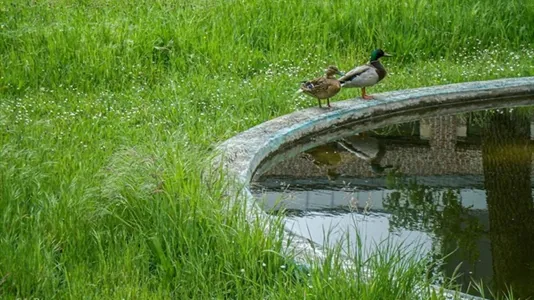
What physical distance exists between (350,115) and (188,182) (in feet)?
8.39

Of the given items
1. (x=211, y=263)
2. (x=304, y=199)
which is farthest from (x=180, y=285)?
(x=304, y=199)

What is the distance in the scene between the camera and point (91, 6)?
38.2 feet

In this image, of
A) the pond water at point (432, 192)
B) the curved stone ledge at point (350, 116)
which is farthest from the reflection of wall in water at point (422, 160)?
the curved stone ledge at point (350, 116)

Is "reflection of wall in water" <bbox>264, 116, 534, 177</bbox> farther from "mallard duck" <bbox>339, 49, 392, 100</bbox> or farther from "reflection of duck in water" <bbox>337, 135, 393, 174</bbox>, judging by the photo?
"mallard duck" <bbox>339, 49, 392, 100</bbox>

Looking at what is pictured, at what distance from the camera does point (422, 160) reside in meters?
7.14

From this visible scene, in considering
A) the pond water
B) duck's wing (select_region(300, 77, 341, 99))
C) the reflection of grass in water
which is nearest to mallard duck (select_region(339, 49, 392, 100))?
duck's wing (select_region(300, 77, 341, 99))

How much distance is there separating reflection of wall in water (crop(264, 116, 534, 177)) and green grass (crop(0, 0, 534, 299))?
2.49ft

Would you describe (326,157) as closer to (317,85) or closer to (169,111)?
(317,85)

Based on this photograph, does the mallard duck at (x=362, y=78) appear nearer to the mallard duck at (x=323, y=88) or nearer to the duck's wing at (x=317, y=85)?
the mallard duck at (x=323, y=88)

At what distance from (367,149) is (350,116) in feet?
2.23

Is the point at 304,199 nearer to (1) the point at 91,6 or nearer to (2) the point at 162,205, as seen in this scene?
(2) the point at 162,205

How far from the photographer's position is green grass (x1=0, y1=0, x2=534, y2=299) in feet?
16.5

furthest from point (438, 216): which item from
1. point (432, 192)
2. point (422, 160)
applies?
point (422, 160)

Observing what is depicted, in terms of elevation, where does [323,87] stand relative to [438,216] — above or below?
above
